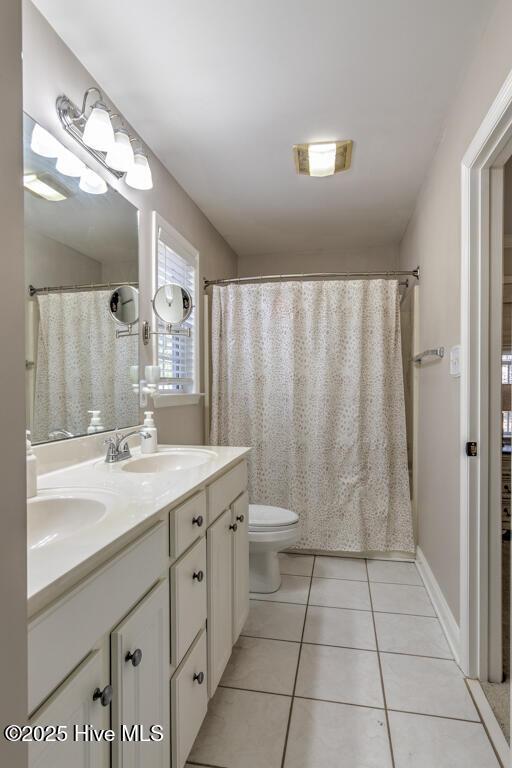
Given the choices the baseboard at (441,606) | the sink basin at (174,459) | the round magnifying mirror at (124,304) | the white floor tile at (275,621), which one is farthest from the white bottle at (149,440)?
the baseboard at (441,606)

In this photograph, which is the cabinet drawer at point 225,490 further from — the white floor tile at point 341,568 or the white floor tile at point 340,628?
the white floor tile at point 341,568

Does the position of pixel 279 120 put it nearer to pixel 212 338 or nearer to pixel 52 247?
pixel 52 247

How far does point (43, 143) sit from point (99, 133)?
22 cm

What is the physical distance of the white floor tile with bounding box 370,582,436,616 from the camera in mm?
2094

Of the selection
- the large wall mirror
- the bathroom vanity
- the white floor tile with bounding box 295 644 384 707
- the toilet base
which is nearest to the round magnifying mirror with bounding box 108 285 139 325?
the large wall mirror

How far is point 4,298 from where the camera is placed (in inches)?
17.4

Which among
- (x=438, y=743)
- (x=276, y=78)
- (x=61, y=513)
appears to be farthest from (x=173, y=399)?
(x=438, y=743)

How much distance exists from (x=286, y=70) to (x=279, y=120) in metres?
0.30

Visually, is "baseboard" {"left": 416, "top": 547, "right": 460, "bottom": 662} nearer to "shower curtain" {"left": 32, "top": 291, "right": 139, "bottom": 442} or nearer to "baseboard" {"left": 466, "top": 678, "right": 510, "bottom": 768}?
"baseboard" {"left": 466, "top": 678, "right": 510, "bottom": 768}

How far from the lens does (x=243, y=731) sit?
1.37 meters

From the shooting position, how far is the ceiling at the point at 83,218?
1.32m

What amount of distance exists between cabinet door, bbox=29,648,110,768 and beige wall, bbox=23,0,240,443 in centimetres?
141

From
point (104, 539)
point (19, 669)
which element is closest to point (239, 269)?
point (104, 539)

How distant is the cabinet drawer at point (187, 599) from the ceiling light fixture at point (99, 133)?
4.69 feet
